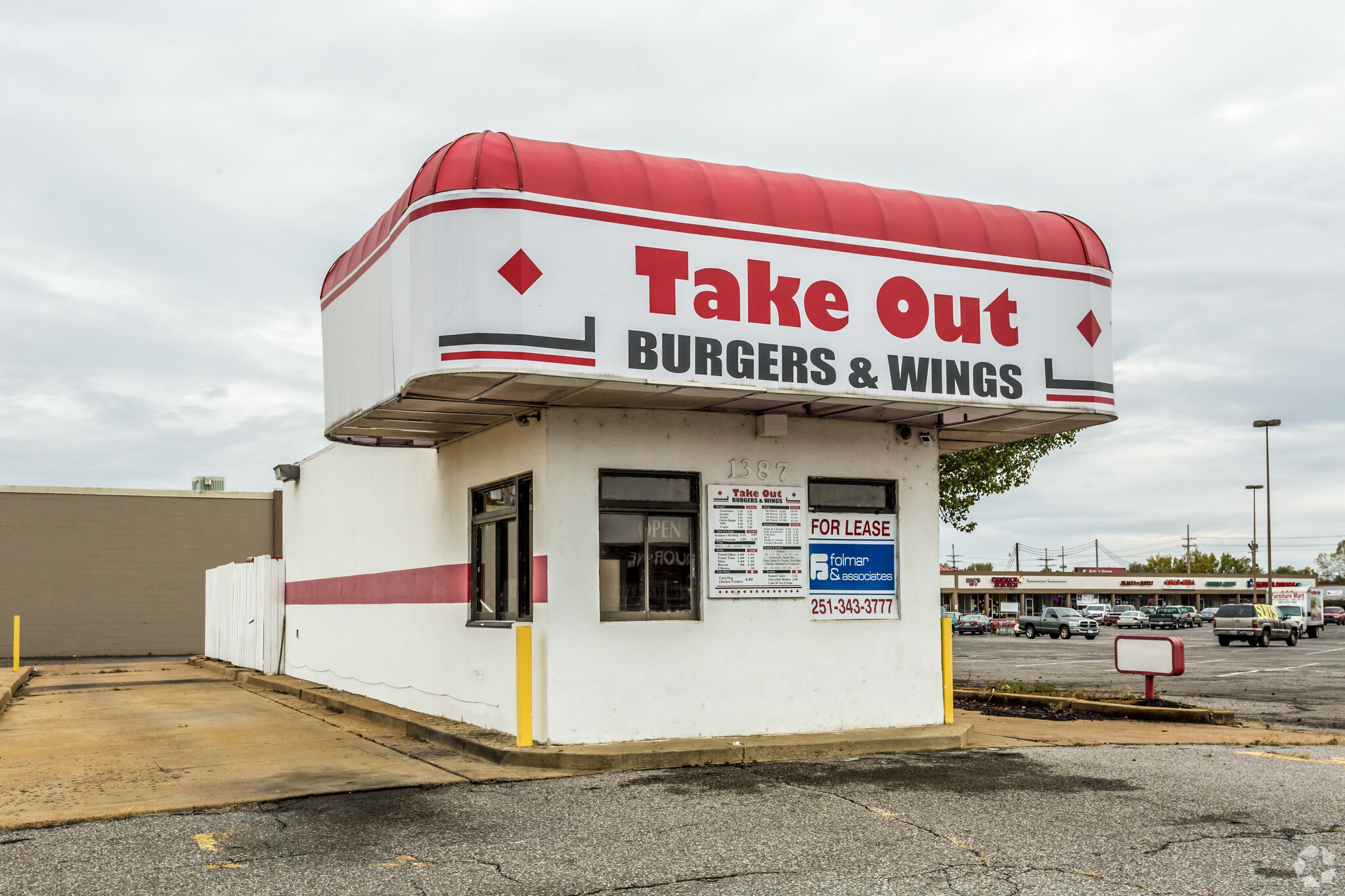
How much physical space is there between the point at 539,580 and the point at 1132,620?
7188 centimetres

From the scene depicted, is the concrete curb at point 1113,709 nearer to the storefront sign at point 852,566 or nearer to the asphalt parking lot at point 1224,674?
the asphalt parking lot at point 1224,674

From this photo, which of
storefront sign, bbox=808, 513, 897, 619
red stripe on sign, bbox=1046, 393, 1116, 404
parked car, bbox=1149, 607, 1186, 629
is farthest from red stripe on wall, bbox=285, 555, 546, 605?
parked car, bbox=1149, 607, 1186, 629

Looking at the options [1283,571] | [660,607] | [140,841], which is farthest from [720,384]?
[1283,571]

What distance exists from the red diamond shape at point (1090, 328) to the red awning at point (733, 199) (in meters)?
0.59

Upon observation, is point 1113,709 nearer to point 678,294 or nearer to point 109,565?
point 678,294

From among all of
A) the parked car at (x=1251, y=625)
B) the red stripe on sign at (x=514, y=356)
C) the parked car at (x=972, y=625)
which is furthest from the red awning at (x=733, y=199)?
the parked car at (x=972, y=625)

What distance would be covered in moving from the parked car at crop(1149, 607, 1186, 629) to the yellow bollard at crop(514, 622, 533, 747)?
72.2m

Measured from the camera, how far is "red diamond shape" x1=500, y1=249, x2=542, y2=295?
9.28 m

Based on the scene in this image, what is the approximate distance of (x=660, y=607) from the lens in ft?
36.1

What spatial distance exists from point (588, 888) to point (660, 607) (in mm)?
5068

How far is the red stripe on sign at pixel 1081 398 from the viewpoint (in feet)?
37.3

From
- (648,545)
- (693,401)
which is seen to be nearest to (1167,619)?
(648,545)

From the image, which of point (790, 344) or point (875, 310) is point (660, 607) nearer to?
point (790, 344)

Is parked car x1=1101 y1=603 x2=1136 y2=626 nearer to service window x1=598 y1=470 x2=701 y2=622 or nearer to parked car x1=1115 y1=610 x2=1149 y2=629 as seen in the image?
parked car x1=1115 y1=610 x2=1149 y2=629
